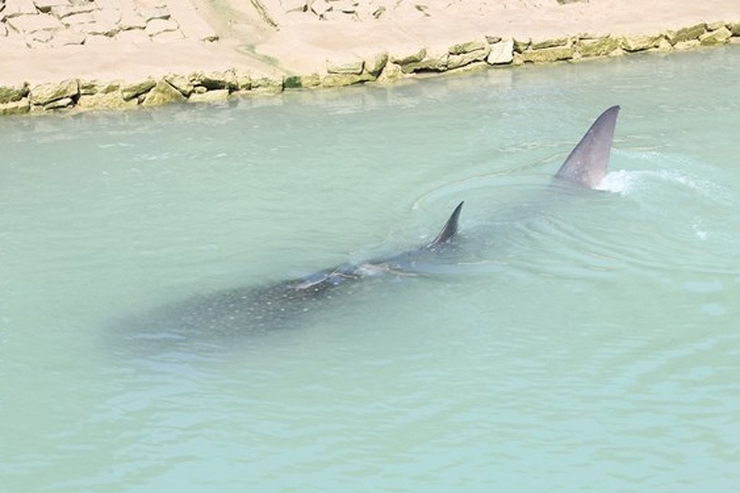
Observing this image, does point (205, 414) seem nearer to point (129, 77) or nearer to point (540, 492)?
point (540, 492)

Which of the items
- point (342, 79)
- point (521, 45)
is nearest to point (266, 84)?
point (342, 79)

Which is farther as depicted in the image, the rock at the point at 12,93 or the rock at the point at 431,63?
the rock at the point at 431,63

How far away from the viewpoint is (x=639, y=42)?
1168cm

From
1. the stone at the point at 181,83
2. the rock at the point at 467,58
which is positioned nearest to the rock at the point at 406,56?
the rock at the point at 467,58

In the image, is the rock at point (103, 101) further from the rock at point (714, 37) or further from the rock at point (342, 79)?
the rock at point (714, 37)

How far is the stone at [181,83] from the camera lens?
33.3 ft

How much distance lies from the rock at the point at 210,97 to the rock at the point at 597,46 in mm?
3262

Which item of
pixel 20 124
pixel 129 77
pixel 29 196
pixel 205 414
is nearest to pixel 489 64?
pixel 129 77

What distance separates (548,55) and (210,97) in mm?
3081

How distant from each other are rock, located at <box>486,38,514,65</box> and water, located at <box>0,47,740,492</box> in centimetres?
159

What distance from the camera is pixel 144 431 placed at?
5004 mm

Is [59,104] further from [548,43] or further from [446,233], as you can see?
[446,233]

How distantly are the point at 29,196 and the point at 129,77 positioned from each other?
8.25ft

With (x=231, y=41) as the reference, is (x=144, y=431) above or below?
below
